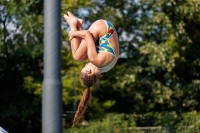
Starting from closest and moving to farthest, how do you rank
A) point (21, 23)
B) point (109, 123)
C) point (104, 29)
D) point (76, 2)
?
point (104, 29) → point (109, 123) → point (21, 23) → point (76, 2)

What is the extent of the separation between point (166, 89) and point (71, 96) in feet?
9.41

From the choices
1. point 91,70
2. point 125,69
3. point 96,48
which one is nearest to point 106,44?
point 96,48

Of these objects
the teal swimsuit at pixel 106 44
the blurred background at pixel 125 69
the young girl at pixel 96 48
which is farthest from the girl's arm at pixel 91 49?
the blurred background at pixel 125 69

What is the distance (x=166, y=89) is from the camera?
49.4 feet

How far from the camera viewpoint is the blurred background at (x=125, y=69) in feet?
45.7

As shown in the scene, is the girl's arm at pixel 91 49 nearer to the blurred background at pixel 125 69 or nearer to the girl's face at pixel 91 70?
the girl's face at pixel 91 70

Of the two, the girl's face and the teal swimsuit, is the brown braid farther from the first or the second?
the teal swimsuit

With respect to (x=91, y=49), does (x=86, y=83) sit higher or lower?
lower

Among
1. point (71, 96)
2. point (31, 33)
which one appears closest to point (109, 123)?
point (71, 96)

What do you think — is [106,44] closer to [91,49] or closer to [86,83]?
[91,49]

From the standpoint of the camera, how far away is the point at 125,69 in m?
15.2

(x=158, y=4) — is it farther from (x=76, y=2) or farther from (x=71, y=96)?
(x=71, y=96)

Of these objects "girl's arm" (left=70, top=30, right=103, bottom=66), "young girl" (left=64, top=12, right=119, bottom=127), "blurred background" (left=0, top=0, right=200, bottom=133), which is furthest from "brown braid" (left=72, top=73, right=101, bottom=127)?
"blurred background" (left=0, top=0, right=200, bottom=133)

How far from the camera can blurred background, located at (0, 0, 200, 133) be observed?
13.9m
